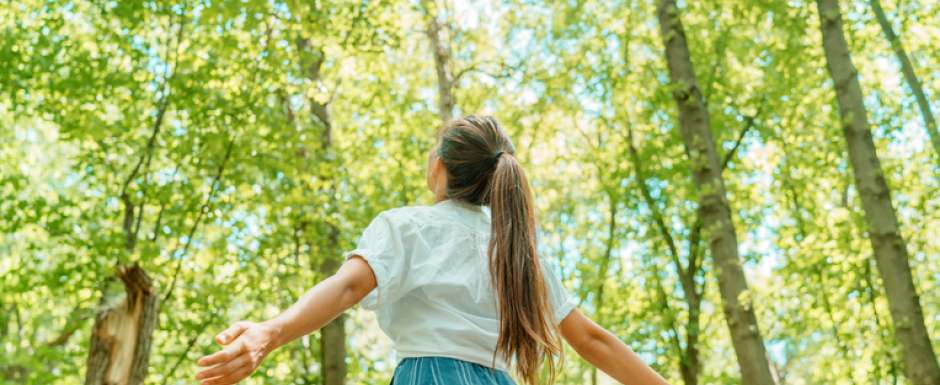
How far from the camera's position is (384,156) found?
15.8 meters

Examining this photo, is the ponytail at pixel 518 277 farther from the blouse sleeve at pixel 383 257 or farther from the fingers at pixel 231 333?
the fingers at pixel 231 333

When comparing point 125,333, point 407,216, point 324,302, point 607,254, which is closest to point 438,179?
point 407,216

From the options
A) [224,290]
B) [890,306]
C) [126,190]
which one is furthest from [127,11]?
A: [890,306]

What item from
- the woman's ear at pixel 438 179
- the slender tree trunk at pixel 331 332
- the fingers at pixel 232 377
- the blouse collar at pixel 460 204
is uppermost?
the slender tree trunk at pixel 331 332

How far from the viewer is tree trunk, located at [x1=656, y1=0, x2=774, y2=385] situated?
26.0ft

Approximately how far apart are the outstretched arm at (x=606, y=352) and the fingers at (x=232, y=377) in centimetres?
114

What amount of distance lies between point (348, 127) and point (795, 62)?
295 inches

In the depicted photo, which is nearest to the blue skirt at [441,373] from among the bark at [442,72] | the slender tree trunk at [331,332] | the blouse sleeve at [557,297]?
the blouse sleeve at [557,297]

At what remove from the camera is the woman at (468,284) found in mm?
2289

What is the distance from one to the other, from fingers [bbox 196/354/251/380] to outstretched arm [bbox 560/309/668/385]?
1154 millimetres

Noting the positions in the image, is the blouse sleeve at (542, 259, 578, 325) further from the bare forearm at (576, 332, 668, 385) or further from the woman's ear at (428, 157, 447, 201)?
the woman's ear at (428, 157, 447, 201)

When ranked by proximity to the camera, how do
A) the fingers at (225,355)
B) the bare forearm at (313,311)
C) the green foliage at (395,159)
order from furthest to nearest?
the green foliage at (395,159) → the bare forearm at (313,311) → the fingers at (225,355)

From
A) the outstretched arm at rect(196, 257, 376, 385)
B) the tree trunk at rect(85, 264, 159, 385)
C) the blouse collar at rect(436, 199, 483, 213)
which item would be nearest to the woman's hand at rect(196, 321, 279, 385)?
the outstretched arm at rect(196, 257, 376, 385)

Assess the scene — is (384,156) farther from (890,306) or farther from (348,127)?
(890,306)
